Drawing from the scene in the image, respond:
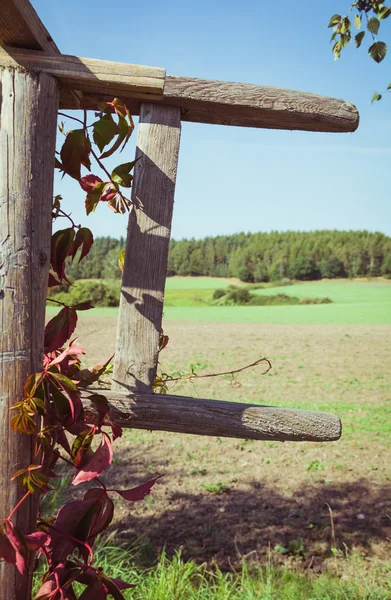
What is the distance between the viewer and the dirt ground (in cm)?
265

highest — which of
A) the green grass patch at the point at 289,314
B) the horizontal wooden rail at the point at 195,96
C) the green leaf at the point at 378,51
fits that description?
the green leaf at the point at 378,51

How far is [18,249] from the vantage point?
39.9 inches

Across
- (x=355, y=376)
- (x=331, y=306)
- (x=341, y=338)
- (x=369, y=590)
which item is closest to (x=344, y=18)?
(x=369, y=590)

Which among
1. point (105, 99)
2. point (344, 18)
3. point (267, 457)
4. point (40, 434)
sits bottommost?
point (267, 457)

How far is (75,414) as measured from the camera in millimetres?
1002

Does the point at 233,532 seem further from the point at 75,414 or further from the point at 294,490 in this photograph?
the point at 75,414

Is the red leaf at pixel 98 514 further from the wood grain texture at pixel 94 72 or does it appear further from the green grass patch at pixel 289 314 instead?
the green grass patch at pixel 289 314

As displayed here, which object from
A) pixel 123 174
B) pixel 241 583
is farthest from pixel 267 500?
pixel 123 174

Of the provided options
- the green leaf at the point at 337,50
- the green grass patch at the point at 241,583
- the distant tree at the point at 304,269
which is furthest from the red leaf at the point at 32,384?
the distant tree at the point at 304,269

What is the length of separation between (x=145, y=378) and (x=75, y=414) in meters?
0.21

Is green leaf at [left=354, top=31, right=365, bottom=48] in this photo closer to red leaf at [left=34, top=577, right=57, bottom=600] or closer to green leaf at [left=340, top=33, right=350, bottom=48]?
green leaf at [left=340, top=33, right=350, bottom=48]

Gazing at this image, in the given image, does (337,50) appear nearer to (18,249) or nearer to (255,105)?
(255,105)

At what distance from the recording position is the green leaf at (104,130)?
1079mm

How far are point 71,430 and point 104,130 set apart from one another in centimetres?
62
